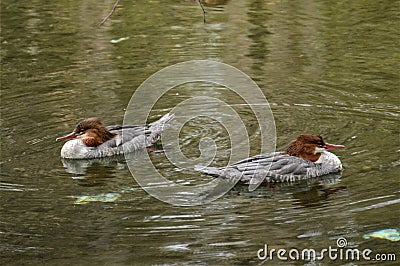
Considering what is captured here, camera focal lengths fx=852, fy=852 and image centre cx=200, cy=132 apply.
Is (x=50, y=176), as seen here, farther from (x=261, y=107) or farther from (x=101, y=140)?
(x=261, y=107)

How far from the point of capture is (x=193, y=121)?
1078cm

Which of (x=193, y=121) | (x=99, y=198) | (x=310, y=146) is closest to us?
(x=99, y=198)

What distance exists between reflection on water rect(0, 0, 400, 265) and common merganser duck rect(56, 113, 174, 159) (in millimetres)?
188

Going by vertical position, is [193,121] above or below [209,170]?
below

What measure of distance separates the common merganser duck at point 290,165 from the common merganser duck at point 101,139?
146 cm

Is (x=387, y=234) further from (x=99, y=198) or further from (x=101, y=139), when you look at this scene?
(x=101, y=139)

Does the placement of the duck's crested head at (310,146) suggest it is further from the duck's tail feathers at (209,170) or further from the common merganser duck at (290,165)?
the duck's tail feathers at (209,170)

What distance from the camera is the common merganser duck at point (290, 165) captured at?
28.7ft

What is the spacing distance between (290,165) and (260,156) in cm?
33

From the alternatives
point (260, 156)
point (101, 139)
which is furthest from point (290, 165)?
point (101, 139)

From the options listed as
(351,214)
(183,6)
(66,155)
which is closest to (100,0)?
(183,6)

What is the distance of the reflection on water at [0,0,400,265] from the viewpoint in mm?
7348

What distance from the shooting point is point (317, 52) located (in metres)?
13.4

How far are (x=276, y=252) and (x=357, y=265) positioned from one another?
67 centimetres
